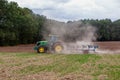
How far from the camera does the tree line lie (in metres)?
38.9

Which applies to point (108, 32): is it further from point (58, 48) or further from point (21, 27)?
point (58, 48)

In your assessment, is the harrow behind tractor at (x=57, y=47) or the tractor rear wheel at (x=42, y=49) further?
the tractor rear wheel at (x=42, y=49)

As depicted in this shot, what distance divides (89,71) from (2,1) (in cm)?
3011

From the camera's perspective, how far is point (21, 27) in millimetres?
42125

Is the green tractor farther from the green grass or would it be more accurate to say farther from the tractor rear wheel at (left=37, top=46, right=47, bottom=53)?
the green grass

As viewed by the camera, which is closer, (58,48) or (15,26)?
(58,48)

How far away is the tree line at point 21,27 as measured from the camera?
128ft

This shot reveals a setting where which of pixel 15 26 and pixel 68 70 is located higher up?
pixel 15 26

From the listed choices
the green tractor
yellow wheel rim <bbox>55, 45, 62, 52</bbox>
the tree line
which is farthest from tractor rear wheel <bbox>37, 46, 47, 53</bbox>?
the tree line

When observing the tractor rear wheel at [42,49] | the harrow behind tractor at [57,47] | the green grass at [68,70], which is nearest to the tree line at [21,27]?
the harrow behind tractor at [57,47]

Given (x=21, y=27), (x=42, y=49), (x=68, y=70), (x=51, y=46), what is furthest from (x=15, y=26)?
(x=68, y=70)

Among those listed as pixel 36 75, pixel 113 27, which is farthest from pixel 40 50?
pixel 113 27

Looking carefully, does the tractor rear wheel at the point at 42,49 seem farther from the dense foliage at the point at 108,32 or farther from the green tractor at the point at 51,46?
the dense foliage at the point at 108,32

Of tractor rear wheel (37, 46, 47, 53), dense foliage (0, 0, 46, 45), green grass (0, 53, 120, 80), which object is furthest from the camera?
dense foliage (0, 0, 46, 45)
